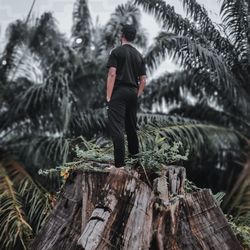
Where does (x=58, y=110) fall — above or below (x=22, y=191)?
above

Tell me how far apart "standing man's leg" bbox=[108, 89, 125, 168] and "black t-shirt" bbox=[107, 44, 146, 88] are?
154mm

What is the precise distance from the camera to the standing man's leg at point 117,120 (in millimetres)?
5312

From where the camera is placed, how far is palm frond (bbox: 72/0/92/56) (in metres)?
15.1

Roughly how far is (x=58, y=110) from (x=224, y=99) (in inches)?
140

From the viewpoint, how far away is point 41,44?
534 inches

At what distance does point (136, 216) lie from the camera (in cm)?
474

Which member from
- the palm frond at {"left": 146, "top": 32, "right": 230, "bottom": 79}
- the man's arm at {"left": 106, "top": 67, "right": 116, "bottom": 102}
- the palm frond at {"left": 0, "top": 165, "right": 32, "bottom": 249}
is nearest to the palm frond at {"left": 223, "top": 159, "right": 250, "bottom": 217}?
the palm frond at {"left": 146, "top": 32, "right": 230, "bottom": 79}

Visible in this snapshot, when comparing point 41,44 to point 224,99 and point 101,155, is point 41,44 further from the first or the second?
point 101,155

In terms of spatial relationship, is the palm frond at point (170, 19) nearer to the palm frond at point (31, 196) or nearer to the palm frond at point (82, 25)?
the palm frond at point (31, 196)

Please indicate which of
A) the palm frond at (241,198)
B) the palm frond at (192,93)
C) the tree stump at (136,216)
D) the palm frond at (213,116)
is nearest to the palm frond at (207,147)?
the palm frond at (213,116)

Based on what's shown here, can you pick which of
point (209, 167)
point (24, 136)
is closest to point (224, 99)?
point (209, 167)

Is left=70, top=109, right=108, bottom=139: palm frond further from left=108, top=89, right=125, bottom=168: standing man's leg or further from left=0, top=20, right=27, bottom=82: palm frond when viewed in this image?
left=108, top=89, right=125, bottom=168: standing man's leg

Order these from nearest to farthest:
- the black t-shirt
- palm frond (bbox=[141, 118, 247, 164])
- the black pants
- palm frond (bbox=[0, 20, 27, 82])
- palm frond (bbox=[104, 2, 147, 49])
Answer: the black pants
the black t-shirt
palm frond (bbox=[141, 118, 247, 164])
palm frond (bbox=[0, 20, 27, 82])
palm frond (bbox=[104, 2, 147, 49])

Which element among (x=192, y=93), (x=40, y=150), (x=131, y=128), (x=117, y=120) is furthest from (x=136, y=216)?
(x=192, y=93)
